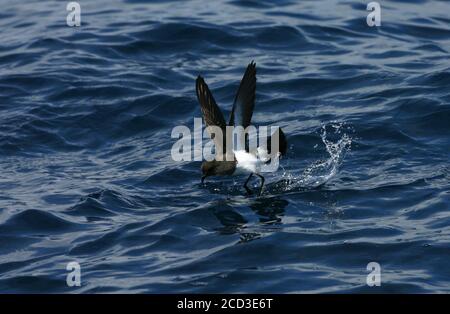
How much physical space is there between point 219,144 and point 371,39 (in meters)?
6.29

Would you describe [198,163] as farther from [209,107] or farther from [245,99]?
[245,99]

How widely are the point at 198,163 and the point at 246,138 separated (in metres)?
1.48

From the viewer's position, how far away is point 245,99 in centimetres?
889

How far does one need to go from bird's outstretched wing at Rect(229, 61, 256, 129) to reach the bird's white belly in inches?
21.7

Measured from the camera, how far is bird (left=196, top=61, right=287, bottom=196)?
888cm

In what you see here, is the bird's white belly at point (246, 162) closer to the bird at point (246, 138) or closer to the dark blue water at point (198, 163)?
the bird at point (246, 138)

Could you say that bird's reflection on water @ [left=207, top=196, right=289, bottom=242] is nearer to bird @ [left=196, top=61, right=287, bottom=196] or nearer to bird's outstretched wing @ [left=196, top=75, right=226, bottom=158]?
bird @ [left=196, top=61, right=287, bottom=196]

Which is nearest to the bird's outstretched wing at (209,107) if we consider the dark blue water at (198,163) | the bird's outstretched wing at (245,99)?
the bird's outstretched wing at (245,99)

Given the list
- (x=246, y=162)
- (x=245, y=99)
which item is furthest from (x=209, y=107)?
(x=246, y=162)

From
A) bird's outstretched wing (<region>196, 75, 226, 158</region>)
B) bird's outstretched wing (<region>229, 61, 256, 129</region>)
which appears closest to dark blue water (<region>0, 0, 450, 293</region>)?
bird's outstretched wing (<region>196, 75, 226, 158</region>)

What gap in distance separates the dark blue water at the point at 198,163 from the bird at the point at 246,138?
37cm

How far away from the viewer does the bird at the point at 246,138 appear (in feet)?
29.1

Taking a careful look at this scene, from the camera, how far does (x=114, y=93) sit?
1309cm

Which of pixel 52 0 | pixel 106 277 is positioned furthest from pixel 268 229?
pixel 52 0
